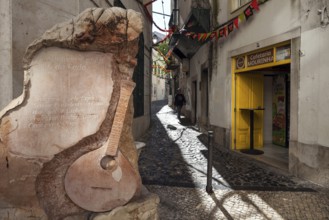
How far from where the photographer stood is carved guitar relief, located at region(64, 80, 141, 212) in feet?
7.79

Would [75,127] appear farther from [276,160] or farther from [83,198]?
[276,160]

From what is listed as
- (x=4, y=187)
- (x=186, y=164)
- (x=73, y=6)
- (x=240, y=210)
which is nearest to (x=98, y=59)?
(x=4, y=187)

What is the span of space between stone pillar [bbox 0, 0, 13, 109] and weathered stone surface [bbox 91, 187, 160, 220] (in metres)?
2.78

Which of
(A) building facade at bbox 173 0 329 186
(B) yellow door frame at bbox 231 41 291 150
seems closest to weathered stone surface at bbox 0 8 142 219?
(A) building facade at bbox 173 0 329 186

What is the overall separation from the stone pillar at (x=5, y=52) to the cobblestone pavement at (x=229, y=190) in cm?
276

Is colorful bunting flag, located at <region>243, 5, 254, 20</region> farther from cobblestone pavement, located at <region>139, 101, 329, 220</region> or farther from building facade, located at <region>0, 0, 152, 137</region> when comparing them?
building facade, located at <region>0, 0, 152, 137</region>

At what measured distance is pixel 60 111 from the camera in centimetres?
238

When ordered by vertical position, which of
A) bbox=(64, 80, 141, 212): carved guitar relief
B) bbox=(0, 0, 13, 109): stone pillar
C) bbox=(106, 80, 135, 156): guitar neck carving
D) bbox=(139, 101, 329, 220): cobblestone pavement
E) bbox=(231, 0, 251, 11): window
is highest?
bbox=(231, 0, 251, 11): window

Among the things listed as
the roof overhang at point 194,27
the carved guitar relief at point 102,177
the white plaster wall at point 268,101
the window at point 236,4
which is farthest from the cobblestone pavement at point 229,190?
the roof overhang at point 194,27

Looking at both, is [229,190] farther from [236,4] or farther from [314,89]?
[236,4]

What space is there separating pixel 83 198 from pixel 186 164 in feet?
12.8

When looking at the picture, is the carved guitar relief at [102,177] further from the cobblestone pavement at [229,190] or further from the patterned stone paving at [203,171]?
the patterned stone paving at [203,171]

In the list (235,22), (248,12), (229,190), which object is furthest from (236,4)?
(229,190)

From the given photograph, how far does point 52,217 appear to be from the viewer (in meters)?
2.39
